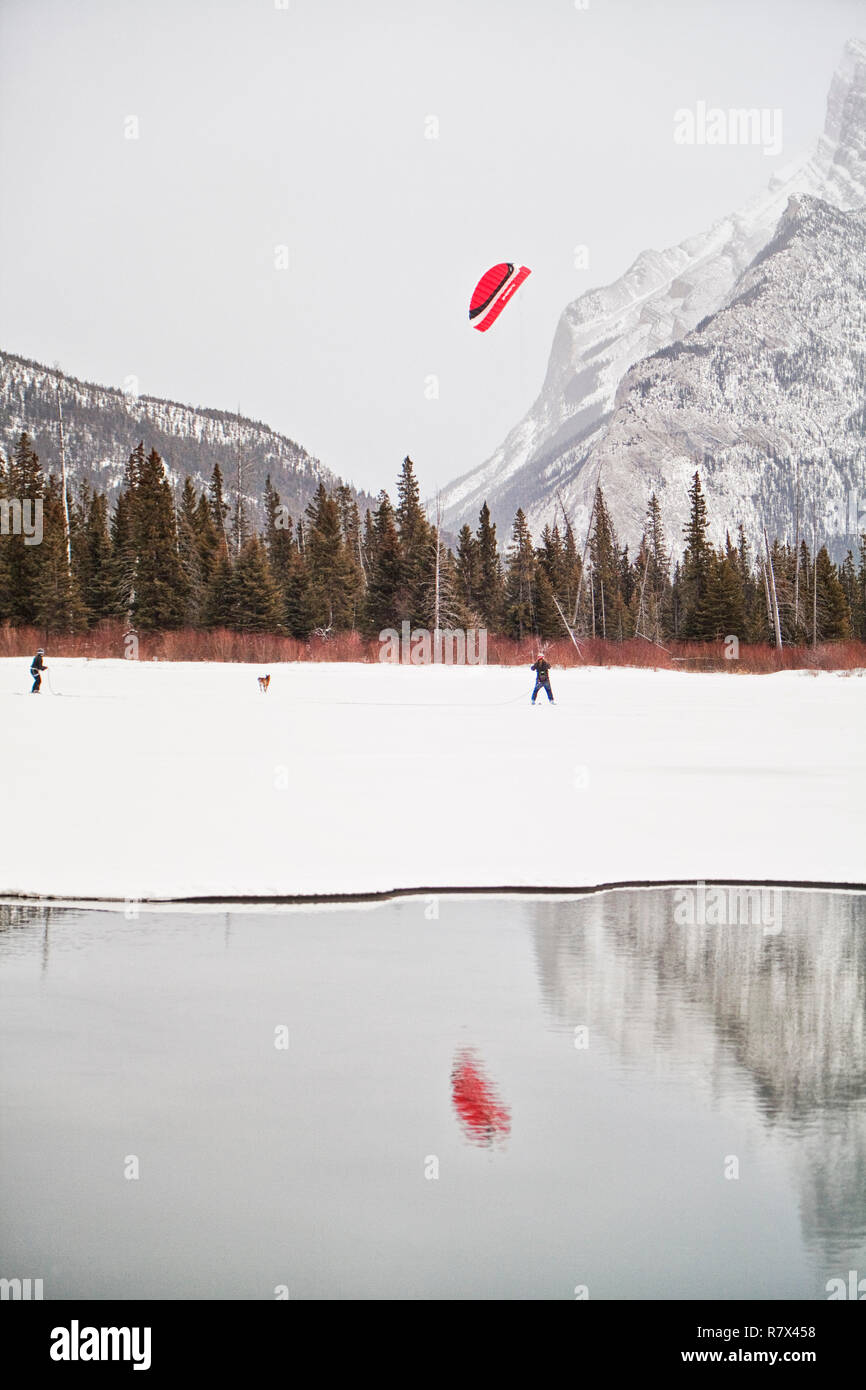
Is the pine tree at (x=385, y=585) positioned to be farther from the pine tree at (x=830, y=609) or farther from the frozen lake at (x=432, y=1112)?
the frozen lake at (x=432, y=1112)

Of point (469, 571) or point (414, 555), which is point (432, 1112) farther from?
point (469, 571)

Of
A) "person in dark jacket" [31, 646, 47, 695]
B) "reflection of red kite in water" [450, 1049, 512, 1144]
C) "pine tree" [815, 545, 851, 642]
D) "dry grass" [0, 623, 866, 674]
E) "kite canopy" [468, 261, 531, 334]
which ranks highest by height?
"kite canopy" [468, 261, 531, 334]

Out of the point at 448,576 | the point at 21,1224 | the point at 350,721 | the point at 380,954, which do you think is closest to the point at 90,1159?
the point at 21,1224

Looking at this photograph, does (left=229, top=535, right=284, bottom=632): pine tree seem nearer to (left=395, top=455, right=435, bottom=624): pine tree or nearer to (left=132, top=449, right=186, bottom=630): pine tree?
(left=132, top=449, right=186, bottom=630): pine tree

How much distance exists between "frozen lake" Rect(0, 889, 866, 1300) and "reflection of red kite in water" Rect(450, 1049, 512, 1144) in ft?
0.05

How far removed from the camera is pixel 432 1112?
595cm

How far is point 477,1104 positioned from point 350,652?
47057 mm

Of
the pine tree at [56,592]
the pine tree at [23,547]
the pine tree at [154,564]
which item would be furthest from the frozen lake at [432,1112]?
the pine tree at [154,564]

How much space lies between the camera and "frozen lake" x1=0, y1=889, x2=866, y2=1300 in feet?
15.7

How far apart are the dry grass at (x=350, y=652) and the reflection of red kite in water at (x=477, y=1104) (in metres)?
42.5

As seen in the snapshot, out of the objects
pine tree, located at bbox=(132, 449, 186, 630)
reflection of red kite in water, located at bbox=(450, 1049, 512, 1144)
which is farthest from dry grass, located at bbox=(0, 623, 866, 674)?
reflection of red kite in water, located at bbox=(450, 1049, 512, 1144)

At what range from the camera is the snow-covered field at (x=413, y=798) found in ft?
36.3

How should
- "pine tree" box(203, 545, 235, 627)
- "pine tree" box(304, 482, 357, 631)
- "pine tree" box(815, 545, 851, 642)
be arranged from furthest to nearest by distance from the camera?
"pine tree" box(815, 545, 851, 642)
"pine tree" box(304, 482, 357, 631)
"pine tree" box(203, 545, 235, 627)

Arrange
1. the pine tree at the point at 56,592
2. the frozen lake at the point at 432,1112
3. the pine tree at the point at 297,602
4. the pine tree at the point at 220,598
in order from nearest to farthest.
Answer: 1. the frozen lake at the point at 432,1112
2. the pine tree at the point at 56,592
3. the pine tree at the point at 220,598
4. the pine tree at the point at 297,602
